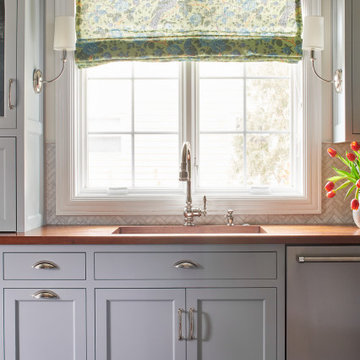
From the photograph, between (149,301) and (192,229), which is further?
(192,229)

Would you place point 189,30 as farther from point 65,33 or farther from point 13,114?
point 13,114

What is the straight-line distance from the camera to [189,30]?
2762 millimetres

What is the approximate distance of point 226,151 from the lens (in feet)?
9.66

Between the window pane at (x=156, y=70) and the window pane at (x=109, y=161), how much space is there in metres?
0.38

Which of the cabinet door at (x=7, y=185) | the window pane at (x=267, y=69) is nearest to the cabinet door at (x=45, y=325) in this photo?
the cabinet door at (x=7, y=185)

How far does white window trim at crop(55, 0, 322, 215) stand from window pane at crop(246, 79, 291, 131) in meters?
0.14

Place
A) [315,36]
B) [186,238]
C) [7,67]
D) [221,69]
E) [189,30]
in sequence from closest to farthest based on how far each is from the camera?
[186,238], [7,67], [315,36], [189,30], [221,69]

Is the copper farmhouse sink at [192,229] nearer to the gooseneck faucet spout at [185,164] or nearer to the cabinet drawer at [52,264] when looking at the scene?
the gooseneck faucet spout at [185,164]

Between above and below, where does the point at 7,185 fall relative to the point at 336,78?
below

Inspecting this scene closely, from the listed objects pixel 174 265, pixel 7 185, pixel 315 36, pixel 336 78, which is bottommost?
pixel 174 265

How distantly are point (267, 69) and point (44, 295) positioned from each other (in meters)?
1.77

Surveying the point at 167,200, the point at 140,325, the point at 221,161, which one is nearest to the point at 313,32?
the point at 221,161

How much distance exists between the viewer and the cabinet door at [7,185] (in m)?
2.46

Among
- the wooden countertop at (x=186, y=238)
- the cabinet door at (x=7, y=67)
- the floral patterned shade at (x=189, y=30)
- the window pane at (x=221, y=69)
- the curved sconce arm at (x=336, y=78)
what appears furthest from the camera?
the window pane at (x=221, y=69)
